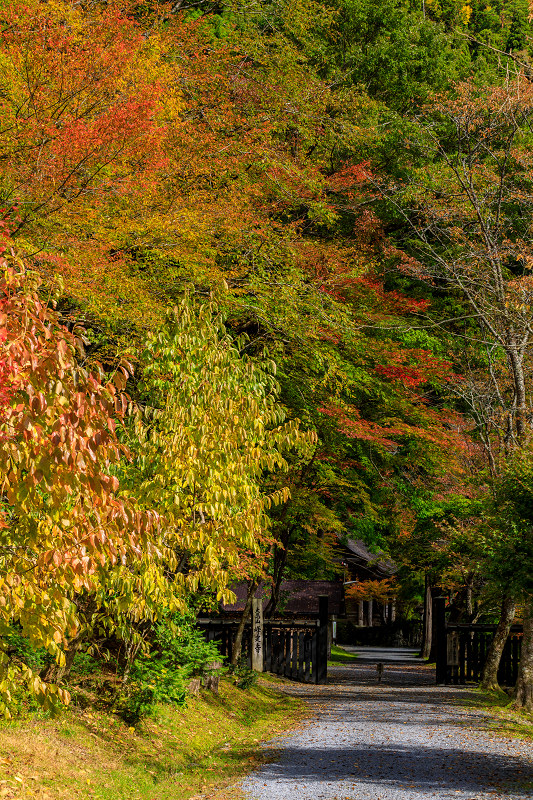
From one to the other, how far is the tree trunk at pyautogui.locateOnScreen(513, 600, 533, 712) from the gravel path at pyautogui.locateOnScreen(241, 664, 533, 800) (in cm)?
108

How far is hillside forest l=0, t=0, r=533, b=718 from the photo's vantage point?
453 cm

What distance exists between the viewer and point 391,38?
83.7 feet

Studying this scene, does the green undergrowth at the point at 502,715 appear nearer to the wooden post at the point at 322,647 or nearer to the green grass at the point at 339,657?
the wooden post at the point at 322,647

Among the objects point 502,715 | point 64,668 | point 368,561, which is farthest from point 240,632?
point 368,561

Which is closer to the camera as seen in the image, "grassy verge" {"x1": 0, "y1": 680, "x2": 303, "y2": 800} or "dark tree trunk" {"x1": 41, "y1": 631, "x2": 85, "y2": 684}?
"grassy verge" {"x1": 0, "y1": 680, "x2": 303, "y2": 800}

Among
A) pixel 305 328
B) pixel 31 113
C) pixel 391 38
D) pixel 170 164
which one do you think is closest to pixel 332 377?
pixel 305 328

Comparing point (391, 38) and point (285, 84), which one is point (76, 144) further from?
point (391, 38)

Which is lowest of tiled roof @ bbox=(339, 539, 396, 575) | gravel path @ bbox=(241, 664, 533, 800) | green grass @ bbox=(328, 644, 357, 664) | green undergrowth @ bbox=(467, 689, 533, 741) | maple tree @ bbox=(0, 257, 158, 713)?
green grass @ bbox=(328, 644, 357, 664)

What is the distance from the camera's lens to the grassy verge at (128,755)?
6.65m

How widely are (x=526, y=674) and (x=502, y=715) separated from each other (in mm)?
1212

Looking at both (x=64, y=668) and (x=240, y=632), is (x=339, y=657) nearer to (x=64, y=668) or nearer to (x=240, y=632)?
(x=240, y=632)

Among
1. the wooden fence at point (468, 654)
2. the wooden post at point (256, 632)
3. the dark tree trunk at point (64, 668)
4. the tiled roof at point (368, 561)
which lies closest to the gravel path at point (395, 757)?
the wooden post at point (256, 632)

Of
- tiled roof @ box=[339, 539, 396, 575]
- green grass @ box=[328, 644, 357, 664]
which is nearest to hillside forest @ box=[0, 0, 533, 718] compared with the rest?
green grass @ box=[328, 644, 357, 664]

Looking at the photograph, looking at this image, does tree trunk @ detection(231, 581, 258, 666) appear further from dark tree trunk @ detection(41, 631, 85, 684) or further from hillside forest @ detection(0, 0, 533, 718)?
dark tree trunk @ detection(41, 631, 85, 684)
